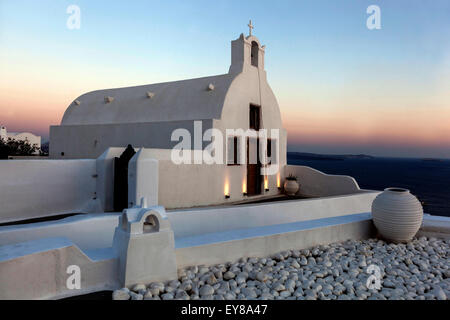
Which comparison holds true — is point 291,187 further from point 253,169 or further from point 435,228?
point 435,228

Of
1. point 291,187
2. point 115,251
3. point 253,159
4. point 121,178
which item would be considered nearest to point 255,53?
point 253,159

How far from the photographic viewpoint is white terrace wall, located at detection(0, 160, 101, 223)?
26.0 ft

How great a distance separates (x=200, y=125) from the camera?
41.6 feet

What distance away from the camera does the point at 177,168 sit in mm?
10430

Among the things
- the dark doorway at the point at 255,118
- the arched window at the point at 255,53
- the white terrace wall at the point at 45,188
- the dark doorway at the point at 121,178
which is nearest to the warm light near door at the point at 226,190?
the dark doorway at the point at 255,118

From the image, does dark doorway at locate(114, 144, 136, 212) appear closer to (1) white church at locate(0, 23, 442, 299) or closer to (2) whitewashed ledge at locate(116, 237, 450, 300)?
(1) white church at locate(0, 23, 442, 299)

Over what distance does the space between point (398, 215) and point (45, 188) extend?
8780 millimetres

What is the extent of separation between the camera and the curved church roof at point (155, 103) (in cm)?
1341

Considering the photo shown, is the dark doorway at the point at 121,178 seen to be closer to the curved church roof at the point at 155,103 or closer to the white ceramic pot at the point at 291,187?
the curved church roof at the point at 155,103

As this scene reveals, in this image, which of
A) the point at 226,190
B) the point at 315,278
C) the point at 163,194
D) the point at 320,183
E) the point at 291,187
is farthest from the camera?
the point at 291,187
